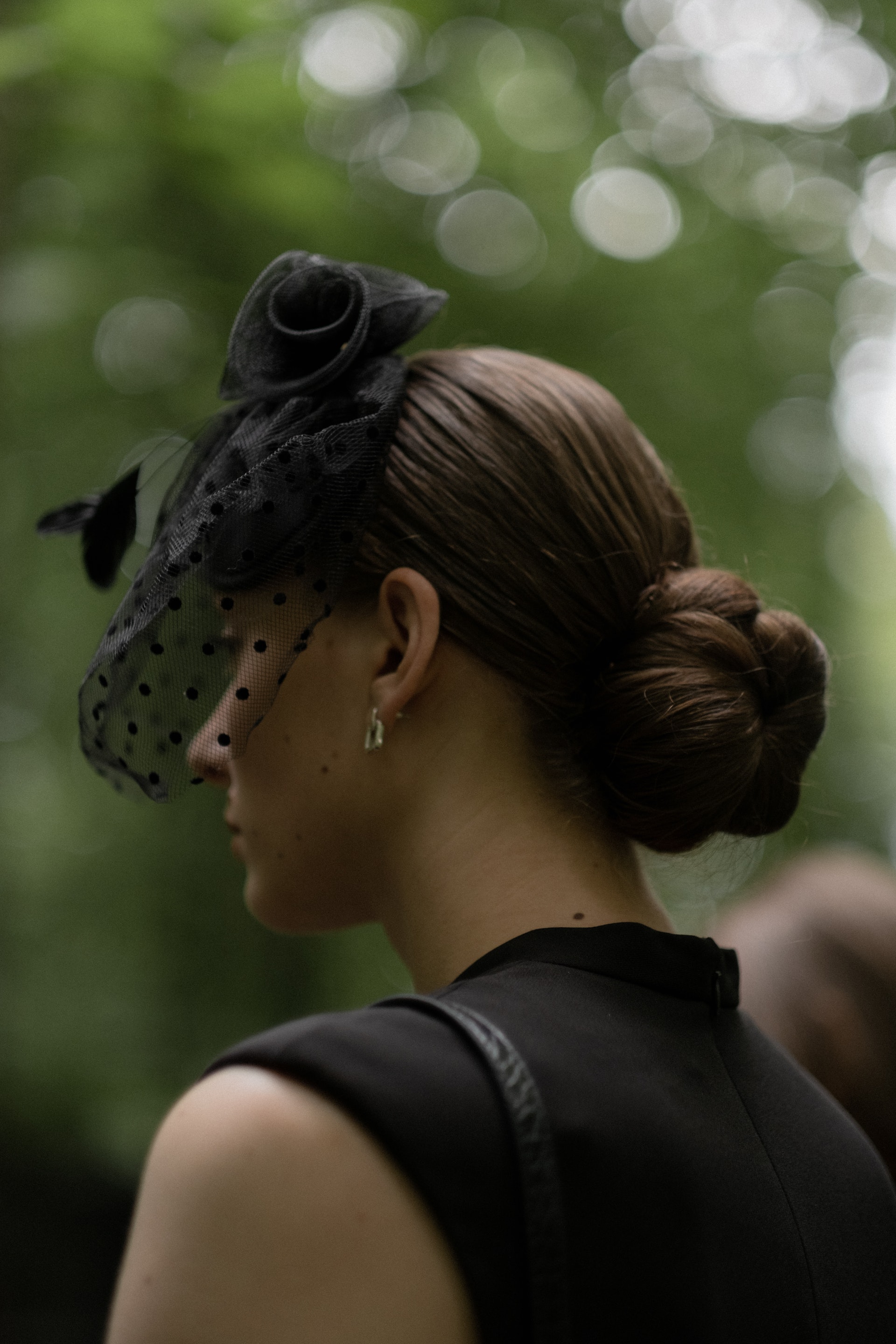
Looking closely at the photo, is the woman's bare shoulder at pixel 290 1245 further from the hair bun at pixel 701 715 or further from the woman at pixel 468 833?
the hair bun at pixel 701 715

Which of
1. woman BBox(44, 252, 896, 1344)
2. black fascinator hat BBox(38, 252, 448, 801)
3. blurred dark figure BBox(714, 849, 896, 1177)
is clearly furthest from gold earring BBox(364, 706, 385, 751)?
blurred dark figure BBox(714, 849, 896, 1177)

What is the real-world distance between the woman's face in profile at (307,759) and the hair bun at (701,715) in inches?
10.3

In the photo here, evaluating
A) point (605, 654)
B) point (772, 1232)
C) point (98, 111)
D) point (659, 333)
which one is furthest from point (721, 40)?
point (772, 1232)

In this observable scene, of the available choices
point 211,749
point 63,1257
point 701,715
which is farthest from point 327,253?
point 63,1257

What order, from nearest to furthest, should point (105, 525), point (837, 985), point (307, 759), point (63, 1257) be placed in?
point (307, 759), point (105, 525), point (837, 985), point (63, 1257)

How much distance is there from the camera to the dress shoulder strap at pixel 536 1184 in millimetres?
803

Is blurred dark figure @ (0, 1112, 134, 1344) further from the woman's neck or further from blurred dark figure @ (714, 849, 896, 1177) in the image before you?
the woman's neck

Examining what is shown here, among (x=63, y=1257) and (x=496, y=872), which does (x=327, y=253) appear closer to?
(x=496, y=872)

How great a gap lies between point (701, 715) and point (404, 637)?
1.08ft

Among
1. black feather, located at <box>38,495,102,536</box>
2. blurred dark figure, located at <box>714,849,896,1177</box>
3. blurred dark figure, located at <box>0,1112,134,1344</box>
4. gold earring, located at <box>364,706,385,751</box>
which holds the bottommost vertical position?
blurred dark figure, located at <box>0,1112,134,1344</box>

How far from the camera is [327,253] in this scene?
2545mm

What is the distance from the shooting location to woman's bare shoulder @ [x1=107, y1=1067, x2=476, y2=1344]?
0.77 m

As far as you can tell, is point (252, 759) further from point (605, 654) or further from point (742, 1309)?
point (742, 1309)

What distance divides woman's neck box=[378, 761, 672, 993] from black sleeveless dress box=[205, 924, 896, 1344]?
6cm
